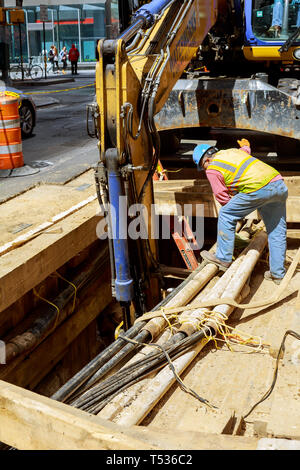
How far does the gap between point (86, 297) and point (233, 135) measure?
596cm

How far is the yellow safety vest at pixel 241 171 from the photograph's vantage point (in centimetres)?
588

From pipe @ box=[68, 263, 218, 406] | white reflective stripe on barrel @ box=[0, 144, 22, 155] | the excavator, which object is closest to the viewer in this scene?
pipe @ box=[68, 263, 218, 406]

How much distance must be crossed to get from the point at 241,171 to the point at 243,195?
0.26 metres

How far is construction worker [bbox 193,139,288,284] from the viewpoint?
5.91 meters

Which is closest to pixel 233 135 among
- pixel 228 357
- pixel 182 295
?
pixel 182 295

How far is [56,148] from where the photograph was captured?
11.7m

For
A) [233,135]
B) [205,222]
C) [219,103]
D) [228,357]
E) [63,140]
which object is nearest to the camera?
[228,357]

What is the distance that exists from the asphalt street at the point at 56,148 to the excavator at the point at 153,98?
193 cm

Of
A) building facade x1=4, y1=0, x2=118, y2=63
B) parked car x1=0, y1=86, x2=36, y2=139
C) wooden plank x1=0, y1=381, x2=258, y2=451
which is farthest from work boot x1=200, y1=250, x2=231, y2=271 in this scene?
building facade x1=4, y1=0, x2=118, y2=63

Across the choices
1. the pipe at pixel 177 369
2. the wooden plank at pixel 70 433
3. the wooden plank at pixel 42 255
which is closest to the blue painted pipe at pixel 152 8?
the wooden plank at pixel 42 255

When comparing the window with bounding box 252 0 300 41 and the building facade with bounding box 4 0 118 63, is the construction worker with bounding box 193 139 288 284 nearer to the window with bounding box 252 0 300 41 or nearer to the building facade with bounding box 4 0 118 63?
the window with bounding box 252 0 300 41
